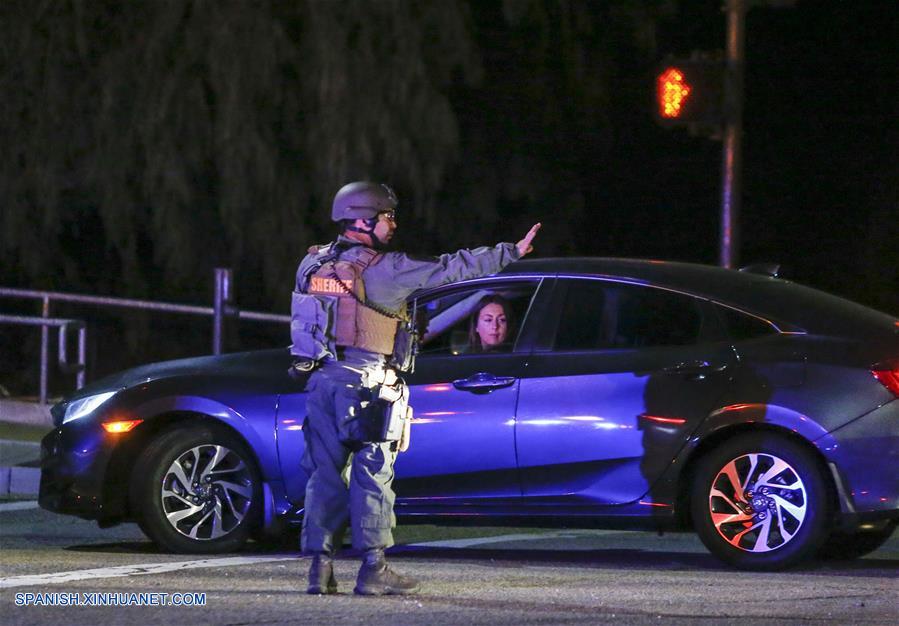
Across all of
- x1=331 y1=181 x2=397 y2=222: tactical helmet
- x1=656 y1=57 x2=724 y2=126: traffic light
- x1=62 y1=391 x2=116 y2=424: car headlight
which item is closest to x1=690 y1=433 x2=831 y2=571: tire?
x1=331 y1=181 x2=397 y2=222: tactical helmet

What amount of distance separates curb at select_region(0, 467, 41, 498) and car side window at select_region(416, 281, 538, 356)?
164 inches

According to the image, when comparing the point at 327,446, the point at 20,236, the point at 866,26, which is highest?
the point at 866,26

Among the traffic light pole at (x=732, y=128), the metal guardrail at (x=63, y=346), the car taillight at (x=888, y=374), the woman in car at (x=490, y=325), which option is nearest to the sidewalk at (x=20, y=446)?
the metal guardrail at (x=63, y=346)

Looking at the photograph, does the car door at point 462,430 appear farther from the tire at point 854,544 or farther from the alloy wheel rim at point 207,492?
the tire at point 854,544

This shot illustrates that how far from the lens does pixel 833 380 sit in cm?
756

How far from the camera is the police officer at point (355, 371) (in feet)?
21.9

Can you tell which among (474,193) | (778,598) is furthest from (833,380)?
(474,193)

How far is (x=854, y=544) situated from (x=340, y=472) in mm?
2931

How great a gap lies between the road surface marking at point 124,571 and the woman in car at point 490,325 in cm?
132

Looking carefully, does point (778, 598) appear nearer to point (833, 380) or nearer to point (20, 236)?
point (833, 380)

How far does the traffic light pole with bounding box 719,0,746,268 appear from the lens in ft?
40.0

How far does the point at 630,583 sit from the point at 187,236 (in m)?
8.22

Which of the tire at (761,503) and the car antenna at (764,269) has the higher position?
the car antenna at (764,269)

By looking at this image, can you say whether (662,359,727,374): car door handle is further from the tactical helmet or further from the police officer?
the tactical helmet
